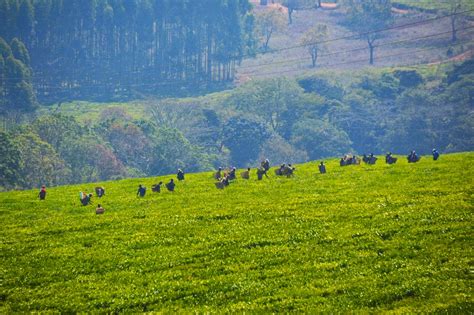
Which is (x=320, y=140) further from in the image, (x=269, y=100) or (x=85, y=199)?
(x=85, y=199)

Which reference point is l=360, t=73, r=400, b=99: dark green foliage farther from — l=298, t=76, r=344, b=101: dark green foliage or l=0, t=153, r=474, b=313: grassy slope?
l=0, t=153, r=474, b=313: grassy slope

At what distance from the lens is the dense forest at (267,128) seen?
11681cm

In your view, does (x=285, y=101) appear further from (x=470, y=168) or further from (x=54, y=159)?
(x=470, y=168)

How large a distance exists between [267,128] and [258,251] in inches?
5102

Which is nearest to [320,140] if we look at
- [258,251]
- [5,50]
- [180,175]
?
[5,50]

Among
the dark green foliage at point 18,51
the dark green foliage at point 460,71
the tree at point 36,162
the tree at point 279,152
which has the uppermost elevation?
the dark green foliage at point 18,51

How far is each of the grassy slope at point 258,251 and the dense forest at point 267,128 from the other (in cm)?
7106

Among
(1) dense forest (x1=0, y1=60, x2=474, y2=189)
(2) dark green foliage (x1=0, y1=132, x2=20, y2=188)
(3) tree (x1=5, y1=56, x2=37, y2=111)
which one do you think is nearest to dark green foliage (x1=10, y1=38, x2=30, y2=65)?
(3) tree (x1=5, y1=56, x2=37, y2=111)

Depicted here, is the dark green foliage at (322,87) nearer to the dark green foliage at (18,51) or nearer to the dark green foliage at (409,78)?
the dark green foliage at (409,78)

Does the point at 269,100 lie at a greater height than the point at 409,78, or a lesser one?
lesser

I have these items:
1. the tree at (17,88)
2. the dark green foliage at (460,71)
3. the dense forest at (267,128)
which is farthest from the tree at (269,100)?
the tree at (17,88)

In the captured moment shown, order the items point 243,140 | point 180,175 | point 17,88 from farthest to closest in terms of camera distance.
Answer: point 17,88 → point 243,140 → point 180,175

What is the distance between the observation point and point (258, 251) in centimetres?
2555

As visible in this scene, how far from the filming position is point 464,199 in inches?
1153
